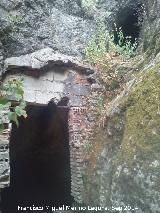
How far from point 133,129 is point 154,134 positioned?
1.45 ft

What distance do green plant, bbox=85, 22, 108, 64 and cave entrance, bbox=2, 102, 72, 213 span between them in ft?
5.78

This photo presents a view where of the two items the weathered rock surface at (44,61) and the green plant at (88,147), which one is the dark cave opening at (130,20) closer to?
the weathered rock surface at (44,61)

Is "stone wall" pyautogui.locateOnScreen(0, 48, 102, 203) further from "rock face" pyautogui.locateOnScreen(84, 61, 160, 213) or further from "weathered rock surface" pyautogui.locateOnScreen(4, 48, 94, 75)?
"rock face" pyautogui.locateOnScreen(84, 61, 160, 213)

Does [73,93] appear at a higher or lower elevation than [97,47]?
lower

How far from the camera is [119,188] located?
176 inches

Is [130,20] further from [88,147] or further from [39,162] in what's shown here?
[39,162]

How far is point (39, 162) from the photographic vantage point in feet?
31.0

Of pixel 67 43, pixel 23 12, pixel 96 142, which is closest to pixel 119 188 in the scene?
pixel 96 142

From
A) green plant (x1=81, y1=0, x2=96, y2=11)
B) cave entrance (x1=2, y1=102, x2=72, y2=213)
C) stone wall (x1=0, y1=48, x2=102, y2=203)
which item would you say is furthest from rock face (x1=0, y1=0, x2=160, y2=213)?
cave entrance (x1=2, y1=102, x2=72, y2=213)

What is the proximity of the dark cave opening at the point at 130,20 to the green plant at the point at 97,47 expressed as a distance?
72 centimetres

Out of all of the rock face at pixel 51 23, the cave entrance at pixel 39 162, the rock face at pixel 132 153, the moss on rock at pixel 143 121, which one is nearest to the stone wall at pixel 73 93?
the rock face at pixel 51 23

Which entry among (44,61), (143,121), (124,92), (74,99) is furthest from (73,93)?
(143,121)

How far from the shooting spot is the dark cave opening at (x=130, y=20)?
7.64 metres

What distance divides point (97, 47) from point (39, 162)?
3945mm
